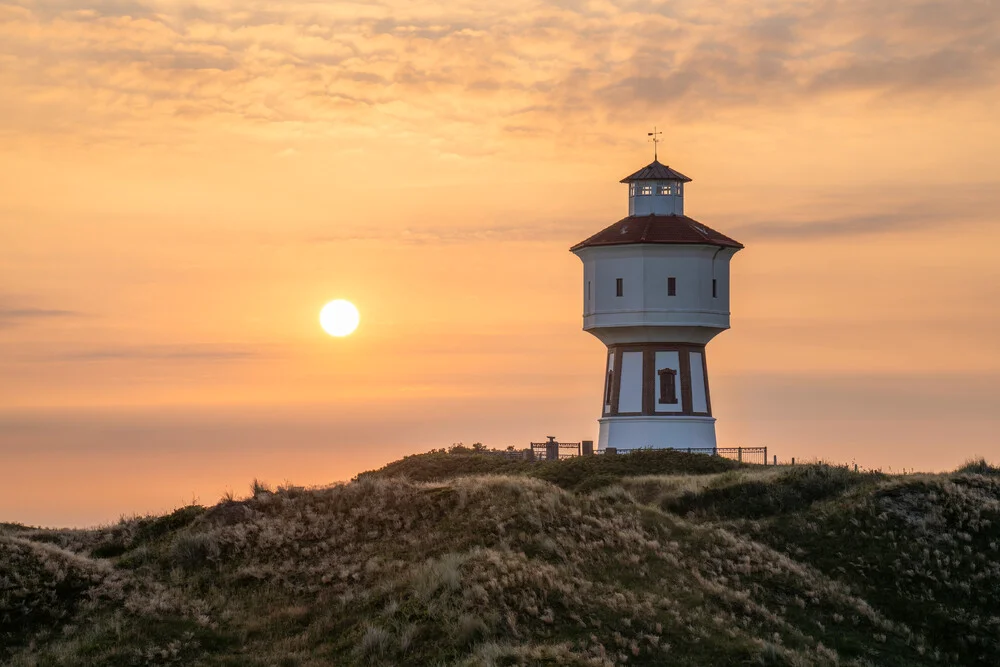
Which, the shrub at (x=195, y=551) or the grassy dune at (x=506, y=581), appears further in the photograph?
the shrub at (x=195, y=551)

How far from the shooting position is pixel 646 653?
2450 cm

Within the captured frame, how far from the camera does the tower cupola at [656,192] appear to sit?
63.3 meters

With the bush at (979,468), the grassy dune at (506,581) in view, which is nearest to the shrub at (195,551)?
the grassy dune at (506,581)

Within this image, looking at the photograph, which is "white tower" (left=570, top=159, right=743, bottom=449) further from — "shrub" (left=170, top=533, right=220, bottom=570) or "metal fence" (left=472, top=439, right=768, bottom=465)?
"shrub" (left=170, top=533, right=220, bottom=570)

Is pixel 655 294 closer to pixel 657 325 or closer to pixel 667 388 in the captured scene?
pixel 657 325

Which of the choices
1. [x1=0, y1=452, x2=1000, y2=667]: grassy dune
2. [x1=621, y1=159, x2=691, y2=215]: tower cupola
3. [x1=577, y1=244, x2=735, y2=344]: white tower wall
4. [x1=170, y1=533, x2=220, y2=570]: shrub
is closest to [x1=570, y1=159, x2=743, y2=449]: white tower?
[x1=577, y1=244, x2=735, y2=344]: white tower wall

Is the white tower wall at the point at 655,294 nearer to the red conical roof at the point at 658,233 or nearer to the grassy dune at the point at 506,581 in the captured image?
the red conical roof at the point at 658,233

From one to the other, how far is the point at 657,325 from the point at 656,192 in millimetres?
7982

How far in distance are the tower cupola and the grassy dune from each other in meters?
25.8

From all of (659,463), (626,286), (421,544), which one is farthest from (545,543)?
(626,286)

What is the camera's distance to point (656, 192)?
6331 cm

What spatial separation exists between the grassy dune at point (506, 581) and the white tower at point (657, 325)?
1918 centimetres

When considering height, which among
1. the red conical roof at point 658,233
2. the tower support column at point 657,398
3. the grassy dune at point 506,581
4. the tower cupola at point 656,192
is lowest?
the grassy dune at point 506,581

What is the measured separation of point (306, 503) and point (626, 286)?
29.0 m
